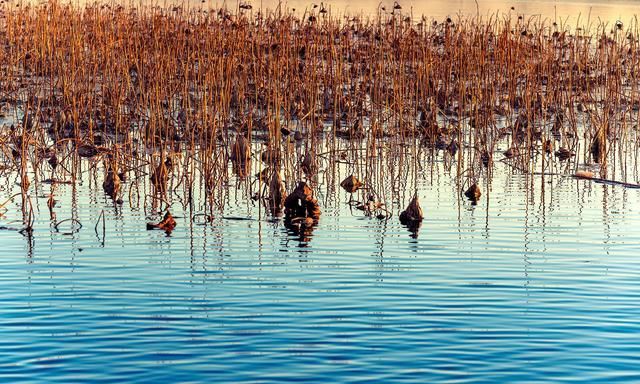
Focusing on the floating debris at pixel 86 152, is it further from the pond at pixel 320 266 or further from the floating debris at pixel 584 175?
the floating debris at pixel 584 175

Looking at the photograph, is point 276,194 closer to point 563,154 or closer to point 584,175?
point 584,175

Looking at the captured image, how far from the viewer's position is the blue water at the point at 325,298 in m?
6.57

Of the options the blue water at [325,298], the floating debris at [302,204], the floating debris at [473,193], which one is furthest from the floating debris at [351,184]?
the floating debris at [302,204]

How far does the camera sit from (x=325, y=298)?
26.1 ft

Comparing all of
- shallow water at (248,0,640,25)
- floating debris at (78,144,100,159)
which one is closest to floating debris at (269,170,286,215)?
floating debris at (78,144,100,159)

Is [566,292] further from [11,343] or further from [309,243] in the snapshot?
[11,343]

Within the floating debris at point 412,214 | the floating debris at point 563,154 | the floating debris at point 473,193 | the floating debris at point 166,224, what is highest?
the floating debris at point 563,154

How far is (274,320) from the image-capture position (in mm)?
7375

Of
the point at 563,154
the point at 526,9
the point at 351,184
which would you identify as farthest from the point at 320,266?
the point at 526,9

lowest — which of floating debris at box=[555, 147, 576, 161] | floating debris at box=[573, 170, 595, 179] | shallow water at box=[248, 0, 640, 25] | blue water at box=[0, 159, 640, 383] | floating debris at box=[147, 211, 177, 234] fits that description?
blue water at box=[0, 159, 640, 383]

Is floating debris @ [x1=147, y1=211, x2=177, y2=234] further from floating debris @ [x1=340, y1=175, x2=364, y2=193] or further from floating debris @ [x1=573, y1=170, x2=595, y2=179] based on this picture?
floating debris @ [x1=573, y1=170, x2=595, y2=179]

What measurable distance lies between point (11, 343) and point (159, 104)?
7880 mm

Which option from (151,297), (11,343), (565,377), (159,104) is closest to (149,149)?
(159,104)

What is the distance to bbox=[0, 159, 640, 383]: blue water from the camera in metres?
6.57
